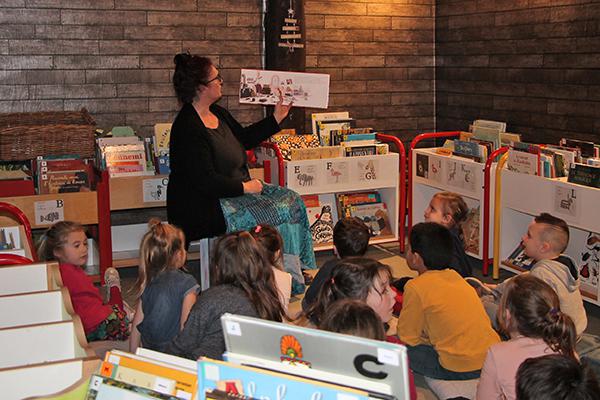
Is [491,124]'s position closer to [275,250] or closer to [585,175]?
[585,175]

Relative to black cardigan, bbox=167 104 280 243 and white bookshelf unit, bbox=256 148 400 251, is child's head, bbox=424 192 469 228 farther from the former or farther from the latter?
white bookshelf unit, bbox=256 148 400 251

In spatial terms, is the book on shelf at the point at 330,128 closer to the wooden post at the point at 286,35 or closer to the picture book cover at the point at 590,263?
the wooden post at the point at 286,35

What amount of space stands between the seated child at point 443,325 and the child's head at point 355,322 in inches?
49.5

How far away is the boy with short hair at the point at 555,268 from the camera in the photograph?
393cm

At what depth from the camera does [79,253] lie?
400 centimetres

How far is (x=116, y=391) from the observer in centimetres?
193

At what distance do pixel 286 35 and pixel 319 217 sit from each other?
147 centimetres

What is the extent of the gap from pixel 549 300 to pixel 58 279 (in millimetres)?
1803

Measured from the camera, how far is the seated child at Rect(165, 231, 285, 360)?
305 centimetres

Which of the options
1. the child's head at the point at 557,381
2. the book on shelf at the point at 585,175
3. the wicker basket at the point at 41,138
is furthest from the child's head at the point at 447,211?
the child's head at the point at 557,381

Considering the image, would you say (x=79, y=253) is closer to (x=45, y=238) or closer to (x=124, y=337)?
(x=45, y=238)

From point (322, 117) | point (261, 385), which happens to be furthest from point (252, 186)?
→ point (261, 385)

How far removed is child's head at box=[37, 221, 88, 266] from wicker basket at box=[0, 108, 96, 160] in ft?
5.41

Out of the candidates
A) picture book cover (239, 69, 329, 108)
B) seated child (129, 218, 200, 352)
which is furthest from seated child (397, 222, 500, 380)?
picture book cover (239, 69, 329, 108)
